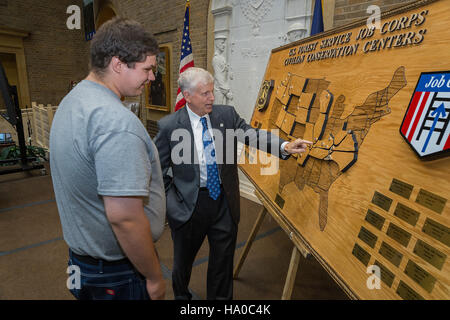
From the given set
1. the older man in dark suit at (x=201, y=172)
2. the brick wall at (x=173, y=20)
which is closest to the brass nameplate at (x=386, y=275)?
the older man in dark suit at (x=201, y=172)

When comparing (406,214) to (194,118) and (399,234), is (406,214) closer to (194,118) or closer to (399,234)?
(399,234)

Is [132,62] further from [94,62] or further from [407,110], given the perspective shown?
[407,110]

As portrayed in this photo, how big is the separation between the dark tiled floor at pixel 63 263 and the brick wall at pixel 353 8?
2.49m

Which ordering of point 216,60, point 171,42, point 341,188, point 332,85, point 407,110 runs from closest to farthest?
point 407,110 < point 341,188 < point 332,85 < point 216,60 < point 171,42

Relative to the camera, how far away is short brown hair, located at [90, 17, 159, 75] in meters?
0.88

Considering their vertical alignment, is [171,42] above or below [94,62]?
above

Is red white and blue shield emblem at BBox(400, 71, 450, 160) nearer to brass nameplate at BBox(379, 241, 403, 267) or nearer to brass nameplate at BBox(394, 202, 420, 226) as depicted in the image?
brass nameplate at BBox(394, 202, 420, 226)

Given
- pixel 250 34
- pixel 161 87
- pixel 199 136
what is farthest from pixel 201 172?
pixel 161 87

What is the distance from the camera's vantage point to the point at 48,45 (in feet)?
31.4

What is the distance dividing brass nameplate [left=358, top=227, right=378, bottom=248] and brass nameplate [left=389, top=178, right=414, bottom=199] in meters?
0.16

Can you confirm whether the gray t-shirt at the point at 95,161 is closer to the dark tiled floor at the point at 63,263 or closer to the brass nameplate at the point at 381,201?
the brass nameplate at the point at 381,201

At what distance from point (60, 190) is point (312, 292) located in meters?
2.09
